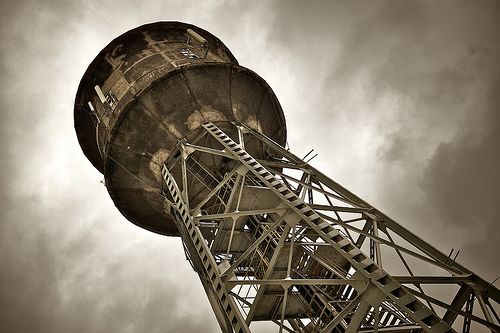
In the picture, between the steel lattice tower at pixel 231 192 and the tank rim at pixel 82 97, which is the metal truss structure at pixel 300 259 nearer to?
the steel lattice tower at pixel 231 192

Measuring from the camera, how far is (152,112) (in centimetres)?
845

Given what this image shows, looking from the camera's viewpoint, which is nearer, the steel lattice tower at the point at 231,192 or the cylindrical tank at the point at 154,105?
the steel lattice tower at the point at 231,192

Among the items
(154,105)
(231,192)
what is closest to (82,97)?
(154,105)

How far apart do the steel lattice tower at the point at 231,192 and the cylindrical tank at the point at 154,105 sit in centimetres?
3

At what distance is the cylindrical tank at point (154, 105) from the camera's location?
27.8 ft

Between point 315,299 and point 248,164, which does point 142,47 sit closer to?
point 248,164

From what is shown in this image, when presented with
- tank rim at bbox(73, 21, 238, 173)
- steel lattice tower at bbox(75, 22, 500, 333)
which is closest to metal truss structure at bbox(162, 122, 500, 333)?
steel lattice tower at bbox(75, 22, 500, 333)

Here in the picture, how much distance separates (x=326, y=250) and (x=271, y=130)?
4434 millimetres

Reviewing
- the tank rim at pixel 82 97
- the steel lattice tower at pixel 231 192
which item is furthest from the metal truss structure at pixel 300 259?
the tank rim at pixel 82 97

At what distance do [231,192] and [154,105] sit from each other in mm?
3237

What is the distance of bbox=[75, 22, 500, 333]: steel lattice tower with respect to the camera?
5.32m

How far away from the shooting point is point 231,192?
6.77 m

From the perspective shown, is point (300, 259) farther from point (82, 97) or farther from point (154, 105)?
point (82, 97)

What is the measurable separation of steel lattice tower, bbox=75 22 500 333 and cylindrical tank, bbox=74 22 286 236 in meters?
0.03
